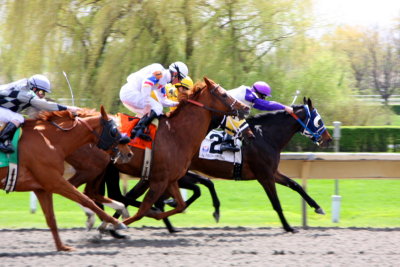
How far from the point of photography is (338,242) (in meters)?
7.32

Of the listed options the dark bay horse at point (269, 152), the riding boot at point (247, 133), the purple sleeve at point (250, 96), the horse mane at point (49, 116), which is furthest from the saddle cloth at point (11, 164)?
the purple sleeve at point (250, 96)

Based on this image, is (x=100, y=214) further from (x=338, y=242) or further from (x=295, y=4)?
(x=295, y=4)

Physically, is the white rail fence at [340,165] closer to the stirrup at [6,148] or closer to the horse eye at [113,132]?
the horse eye at [113,132]

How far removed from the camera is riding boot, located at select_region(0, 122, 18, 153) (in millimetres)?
6387

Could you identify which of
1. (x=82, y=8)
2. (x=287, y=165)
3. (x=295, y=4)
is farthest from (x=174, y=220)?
(x=295, y=4)

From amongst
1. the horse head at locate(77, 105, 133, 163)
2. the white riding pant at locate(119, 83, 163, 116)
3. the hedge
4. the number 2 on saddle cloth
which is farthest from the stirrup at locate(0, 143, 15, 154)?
the hedge

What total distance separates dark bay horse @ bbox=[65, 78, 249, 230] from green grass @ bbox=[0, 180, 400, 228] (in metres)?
1.45

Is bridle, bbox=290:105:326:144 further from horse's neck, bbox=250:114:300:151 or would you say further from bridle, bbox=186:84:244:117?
bridle, bbox=186:84:244:117

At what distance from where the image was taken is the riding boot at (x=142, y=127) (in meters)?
7.54

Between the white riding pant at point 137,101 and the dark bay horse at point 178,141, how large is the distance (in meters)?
0.18

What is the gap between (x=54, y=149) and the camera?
6.60 metres

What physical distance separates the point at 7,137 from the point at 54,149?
459mm

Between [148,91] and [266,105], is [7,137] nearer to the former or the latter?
[148,91]

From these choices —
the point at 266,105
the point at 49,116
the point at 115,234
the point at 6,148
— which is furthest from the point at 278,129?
the point at 6,148
